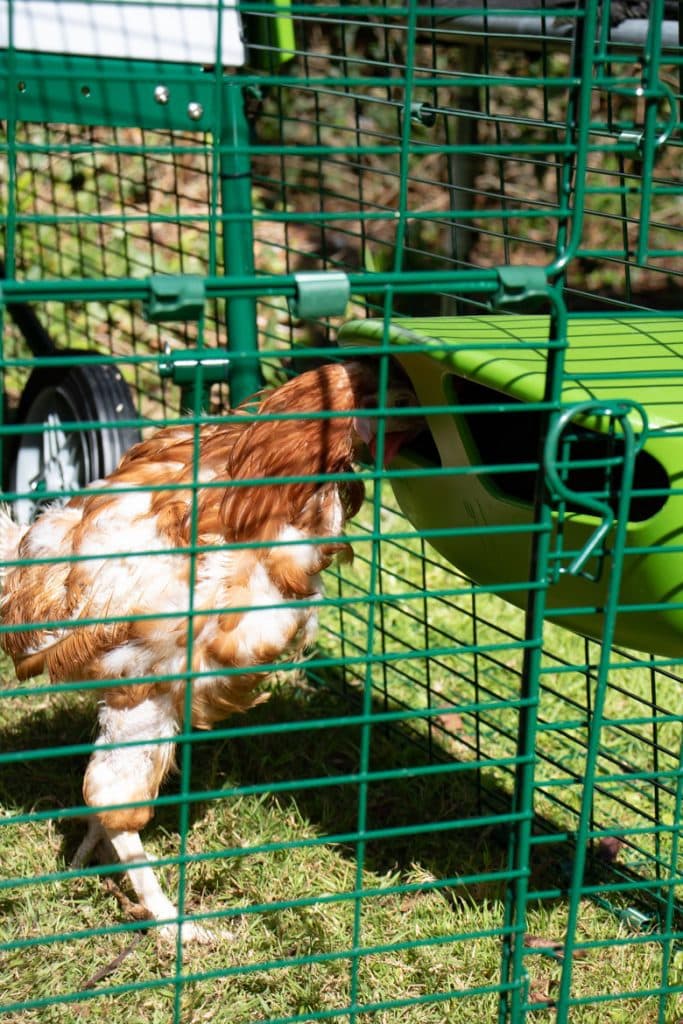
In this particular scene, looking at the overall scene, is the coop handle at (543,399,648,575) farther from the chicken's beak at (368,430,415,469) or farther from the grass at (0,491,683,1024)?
the chicken's beak at (368,430,415,469)

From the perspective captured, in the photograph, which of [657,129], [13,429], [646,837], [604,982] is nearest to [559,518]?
[657,129]

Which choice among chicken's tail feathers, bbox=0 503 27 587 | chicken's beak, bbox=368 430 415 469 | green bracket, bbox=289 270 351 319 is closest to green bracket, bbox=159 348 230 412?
green bracket, bbox=289 270 351 319

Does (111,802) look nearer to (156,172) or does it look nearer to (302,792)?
(302,792)

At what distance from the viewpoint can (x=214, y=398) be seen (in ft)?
17.6

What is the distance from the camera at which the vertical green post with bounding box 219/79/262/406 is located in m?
3.30

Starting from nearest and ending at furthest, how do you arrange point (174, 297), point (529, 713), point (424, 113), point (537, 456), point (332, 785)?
point (174, 297) → point (529, 713) → point (537, 456) → point (424, 113) → point (332, 785)

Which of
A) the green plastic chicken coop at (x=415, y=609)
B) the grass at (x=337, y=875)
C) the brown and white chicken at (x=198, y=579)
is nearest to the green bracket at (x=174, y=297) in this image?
the green plastic chicken coop at (x=415, y=609)

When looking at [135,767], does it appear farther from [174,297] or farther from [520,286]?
[520,286]

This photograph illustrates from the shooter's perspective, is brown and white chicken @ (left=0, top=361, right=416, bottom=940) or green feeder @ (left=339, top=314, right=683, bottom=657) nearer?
green feeder @ (left=339, top=314, right=683, bottom=657)

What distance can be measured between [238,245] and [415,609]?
1450 millimetres

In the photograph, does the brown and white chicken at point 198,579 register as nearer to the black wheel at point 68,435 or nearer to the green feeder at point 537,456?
the green feeder at point 537,456

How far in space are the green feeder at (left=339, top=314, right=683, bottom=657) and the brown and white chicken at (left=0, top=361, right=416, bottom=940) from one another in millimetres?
173

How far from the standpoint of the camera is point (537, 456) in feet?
6.71

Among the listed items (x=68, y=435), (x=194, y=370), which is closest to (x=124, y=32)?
(x=194, y=370)
